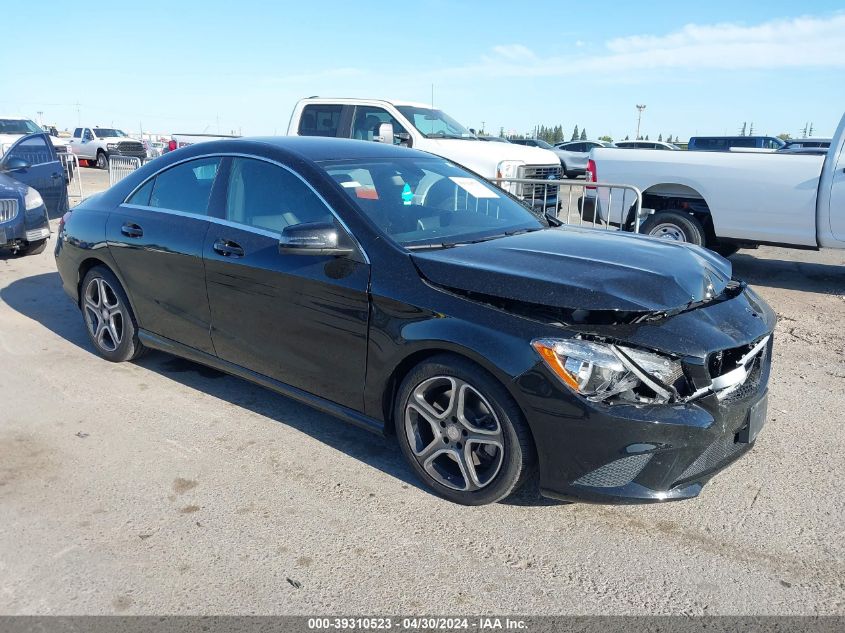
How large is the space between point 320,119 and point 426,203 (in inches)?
303

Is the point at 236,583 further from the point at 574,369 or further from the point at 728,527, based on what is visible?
the point at 728,527

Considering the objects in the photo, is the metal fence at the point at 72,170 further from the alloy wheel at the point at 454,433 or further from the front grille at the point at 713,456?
the front grille at the point at 713,456

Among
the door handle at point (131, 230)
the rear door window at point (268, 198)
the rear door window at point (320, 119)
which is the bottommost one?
the door handle at point (131, 230)

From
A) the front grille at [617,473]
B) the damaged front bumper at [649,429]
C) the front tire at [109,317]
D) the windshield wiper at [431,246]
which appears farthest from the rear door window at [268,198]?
the front grille at [617,473]

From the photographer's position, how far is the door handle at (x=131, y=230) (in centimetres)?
485

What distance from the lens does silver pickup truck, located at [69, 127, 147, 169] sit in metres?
30.7

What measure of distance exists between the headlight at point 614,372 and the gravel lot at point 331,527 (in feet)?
2.27

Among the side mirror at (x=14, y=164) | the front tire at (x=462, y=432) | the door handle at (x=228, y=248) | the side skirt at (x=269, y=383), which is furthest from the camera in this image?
the side mirror at (x=14, y=164)

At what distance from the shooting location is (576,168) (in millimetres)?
29656

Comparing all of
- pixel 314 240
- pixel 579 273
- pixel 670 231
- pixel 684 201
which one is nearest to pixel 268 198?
pixel 314 240

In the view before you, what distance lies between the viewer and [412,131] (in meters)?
10.8

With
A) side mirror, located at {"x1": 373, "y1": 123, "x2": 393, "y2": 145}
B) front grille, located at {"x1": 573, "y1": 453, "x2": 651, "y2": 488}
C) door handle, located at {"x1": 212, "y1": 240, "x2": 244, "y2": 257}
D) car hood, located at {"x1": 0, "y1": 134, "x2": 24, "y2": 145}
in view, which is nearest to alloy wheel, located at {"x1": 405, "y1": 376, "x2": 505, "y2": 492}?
front grille, located at {"x1": 573, "y1": 453, "x2": 651, "y2": 488}

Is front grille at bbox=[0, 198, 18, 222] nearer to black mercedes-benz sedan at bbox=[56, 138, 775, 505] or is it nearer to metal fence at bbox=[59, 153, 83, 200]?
metal fence at bbox=[59, 153, 83, 200]

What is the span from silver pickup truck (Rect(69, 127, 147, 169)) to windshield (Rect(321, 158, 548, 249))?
2858 centimetres
